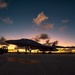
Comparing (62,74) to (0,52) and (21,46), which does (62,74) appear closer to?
(0,52)

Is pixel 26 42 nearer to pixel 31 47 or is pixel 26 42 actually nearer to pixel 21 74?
pixel 31 47

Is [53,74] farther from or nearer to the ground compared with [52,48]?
nearer to the ground

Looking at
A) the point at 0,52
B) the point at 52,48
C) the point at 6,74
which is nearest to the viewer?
the point at 6,74

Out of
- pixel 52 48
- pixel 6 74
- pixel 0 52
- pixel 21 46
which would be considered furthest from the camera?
pixel 52 48

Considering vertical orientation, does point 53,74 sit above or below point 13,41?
below

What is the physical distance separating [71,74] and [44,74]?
5.65 ft

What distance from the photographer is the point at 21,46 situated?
264 feet

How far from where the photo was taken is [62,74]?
1215 cm

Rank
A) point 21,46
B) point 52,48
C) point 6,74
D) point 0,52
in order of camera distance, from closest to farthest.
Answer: point 6,74, point 0,52, point 21,46, point 52,48

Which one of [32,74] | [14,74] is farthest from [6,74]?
[32,74]

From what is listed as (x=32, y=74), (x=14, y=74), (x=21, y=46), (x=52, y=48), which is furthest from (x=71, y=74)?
(x=52, y=48)

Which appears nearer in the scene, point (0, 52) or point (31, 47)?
point (0, 52)

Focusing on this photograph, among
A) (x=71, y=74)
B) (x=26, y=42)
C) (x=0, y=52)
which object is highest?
(x=26, y=42)

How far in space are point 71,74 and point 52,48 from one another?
74.6 m
